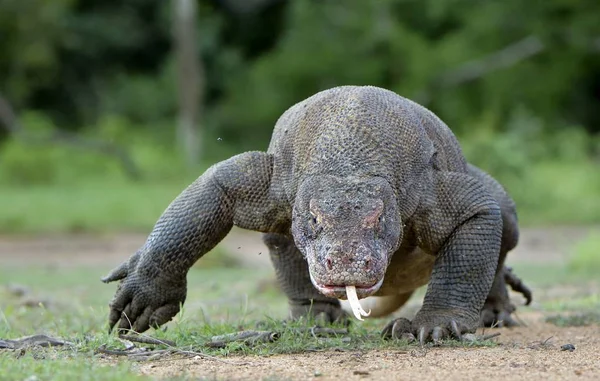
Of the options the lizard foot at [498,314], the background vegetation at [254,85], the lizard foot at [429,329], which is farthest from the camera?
the background vegetation at [254,85]

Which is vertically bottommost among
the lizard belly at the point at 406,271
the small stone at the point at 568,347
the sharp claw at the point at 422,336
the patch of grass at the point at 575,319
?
the small stone at the point at 568,347

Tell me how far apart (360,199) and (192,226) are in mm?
961

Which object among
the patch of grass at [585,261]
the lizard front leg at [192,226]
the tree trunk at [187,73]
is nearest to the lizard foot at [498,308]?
the lizard front leg at [192,226]

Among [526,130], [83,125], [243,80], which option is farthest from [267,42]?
[526,130]

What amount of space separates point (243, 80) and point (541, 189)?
37.8 ft

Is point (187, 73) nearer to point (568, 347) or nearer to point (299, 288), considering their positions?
→ point (299, 288)

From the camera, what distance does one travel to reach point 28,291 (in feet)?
27.4

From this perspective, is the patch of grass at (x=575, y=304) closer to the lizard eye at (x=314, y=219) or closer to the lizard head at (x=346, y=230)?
the lizard head at (x=346, y=230)

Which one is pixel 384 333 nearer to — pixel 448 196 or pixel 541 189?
pixel 448 196

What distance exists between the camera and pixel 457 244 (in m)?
4.90

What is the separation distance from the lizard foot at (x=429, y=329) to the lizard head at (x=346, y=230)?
0.44 meters

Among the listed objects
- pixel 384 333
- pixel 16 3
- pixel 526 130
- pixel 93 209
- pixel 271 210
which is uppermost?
pixel 16 3

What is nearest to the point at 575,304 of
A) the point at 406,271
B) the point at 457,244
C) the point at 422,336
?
the point at 406,271

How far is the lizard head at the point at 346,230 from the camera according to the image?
13.3 ft
